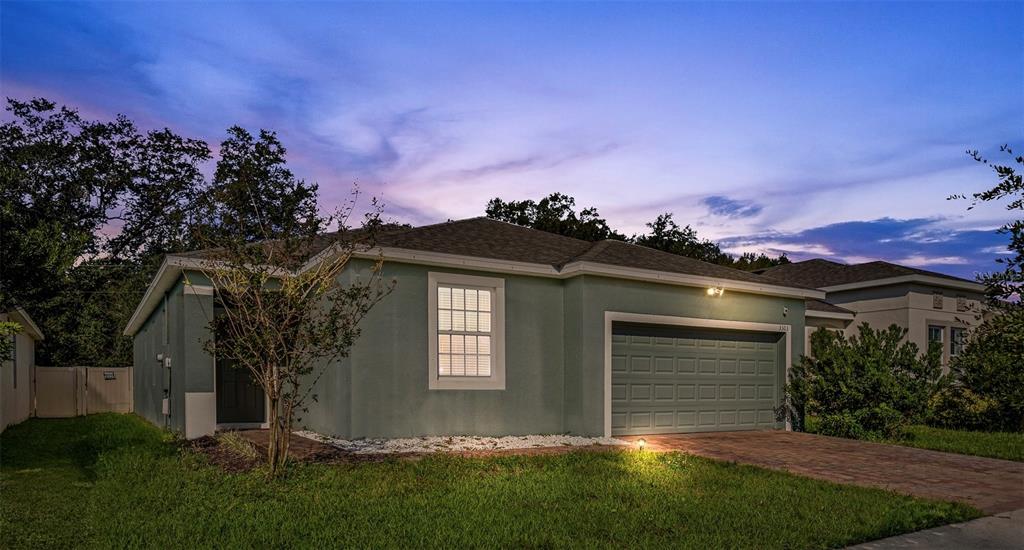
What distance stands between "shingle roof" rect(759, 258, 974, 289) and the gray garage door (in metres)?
5.63

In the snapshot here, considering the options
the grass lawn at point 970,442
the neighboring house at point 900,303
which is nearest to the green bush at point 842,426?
the grass lawn at point 970,442

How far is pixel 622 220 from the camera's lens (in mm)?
26969

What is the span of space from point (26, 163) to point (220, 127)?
7055 mm

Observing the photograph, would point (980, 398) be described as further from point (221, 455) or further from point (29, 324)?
point (29, 324)

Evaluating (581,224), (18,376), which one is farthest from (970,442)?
(18,376)

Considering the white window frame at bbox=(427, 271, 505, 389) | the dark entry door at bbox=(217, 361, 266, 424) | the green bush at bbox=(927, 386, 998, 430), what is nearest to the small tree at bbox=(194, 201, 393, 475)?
the white window frame at bbox=(427, 271, 505, 389)

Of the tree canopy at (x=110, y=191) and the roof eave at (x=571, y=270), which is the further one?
the tree canopy at (x=110, y=191)

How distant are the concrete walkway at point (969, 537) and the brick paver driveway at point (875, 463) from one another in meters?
0.64

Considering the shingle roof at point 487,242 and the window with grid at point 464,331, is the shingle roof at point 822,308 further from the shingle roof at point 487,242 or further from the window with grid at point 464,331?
the window with grid at point 464,331

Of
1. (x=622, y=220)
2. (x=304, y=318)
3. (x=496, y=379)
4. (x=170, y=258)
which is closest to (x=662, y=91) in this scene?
(x=496, y=379)

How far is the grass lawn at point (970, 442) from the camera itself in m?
10.9

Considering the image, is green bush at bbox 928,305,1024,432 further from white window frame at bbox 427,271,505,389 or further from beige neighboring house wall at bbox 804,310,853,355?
white window frame at bbox 427,271,505,389

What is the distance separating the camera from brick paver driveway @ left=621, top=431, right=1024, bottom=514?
25.5ft

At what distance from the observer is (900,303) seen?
1925 centimetres
